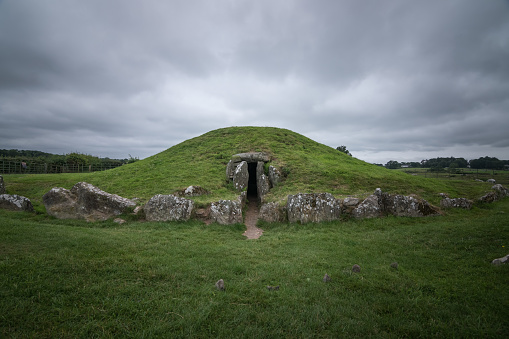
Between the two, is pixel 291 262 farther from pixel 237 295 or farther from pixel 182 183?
pixel 182 183

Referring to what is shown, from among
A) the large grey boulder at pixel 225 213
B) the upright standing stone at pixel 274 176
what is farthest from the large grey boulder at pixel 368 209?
the large grey boulder at pixel 225 213

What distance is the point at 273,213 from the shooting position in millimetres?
12398

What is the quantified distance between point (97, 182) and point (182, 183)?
801cm

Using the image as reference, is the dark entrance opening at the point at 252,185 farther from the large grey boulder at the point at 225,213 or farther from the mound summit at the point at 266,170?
the large grey boulder at the point at 225,213

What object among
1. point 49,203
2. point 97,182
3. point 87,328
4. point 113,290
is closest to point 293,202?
point 113,290

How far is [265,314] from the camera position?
4.06m

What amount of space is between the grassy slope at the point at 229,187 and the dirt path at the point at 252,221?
1652 millimetres

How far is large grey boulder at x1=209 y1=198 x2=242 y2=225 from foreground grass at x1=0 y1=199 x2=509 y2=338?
3118mm

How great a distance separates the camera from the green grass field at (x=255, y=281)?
144 inches

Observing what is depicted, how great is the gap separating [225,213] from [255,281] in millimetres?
6600

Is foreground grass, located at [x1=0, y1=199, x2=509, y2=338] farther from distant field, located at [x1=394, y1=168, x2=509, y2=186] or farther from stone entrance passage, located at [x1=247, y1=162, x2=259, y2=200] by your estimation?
distant field, located at [x1=394, y1=168, x2=509, y2=186]

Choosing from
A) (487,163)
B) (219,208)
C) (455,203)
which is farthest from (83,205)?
(487,163)

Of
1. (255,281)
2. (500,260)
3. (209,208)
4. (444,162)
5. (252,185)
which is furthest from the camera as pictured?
(444,162)

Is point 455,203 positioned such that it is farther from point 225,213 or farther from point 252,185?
point 252,185
